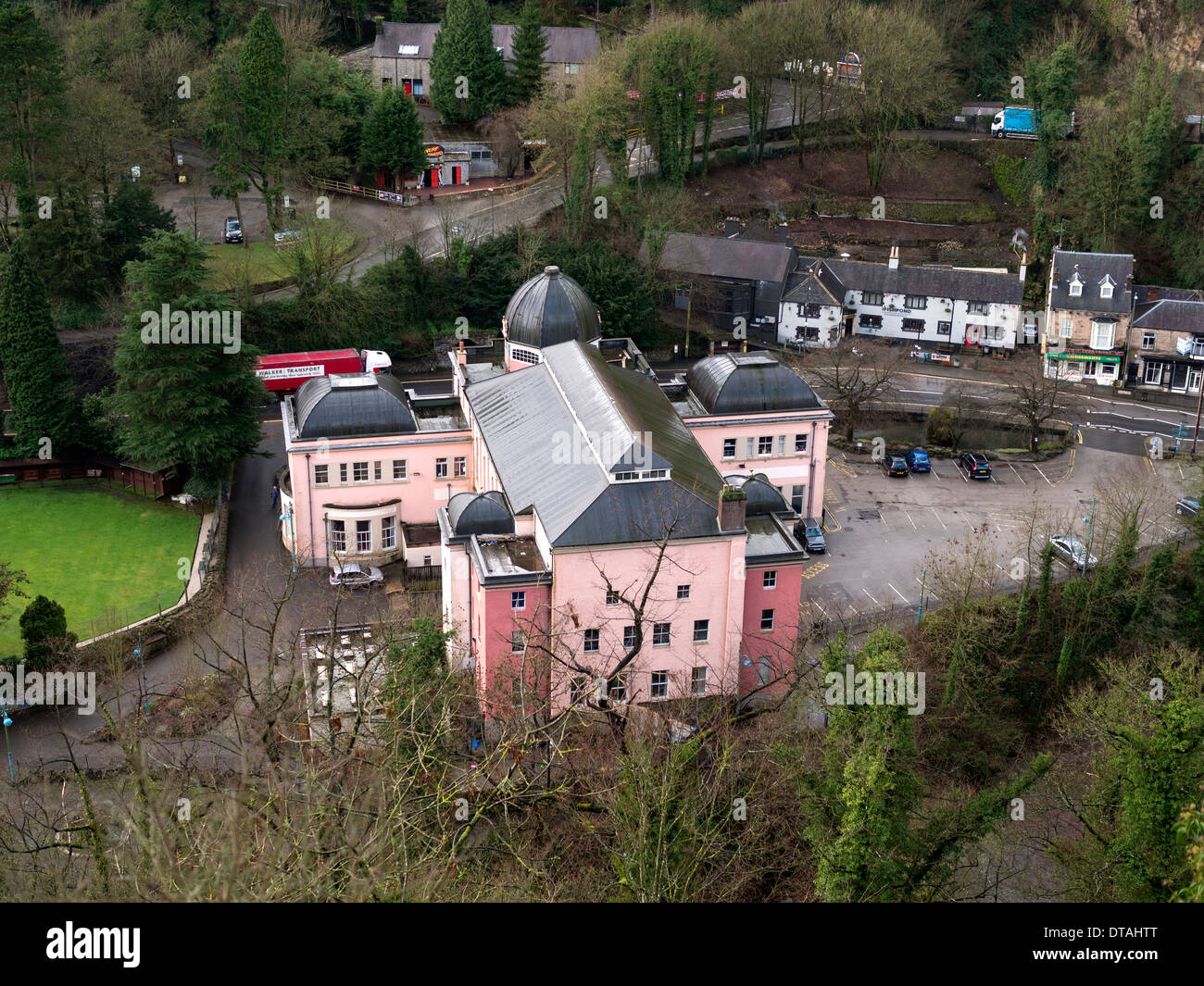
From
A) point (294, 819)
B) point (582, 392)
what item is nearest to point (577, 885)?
point (294, 819)

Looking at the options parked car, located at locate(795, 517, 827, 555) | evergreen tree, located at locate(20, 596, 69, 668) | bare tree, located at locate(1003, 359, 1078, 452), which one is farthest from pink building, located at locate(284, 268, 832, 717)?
bare tree, located at locate(1003, 359, 1078, 452)

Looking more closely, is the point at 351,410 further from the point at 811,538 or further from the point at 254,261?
the point at 254,261

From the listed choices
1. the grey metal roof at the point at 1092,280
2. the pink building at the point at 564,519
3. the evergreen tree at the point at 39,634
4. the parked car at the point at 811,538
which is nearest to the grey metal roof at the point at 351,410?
the pink building at the point at 564,519

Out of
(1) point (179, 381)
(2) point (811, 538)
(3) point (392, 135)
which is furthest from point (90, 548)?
(3) point (392, 135)

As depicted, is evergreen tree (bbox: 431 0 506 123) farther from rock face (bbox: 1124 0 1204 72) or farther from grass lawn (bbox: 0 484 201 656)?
rock face (bbox: 1124 0 1204 72)

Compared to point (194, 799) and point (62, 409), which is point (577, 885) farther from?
point (62, 409)

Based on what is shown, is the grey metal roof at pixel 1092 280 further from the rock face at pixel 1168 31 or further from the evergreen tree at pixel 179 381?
the evergreen tree at pixel 179 381
